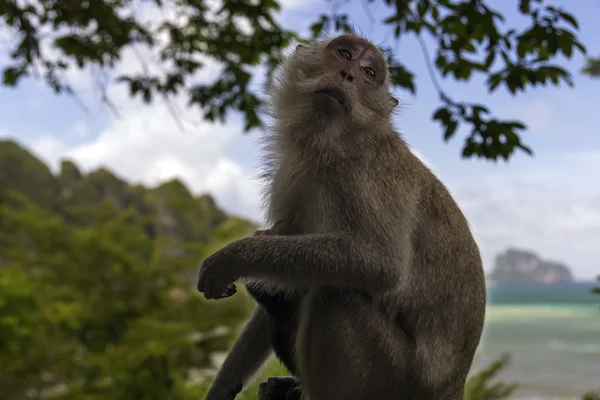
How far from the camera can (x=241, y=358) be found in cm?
326

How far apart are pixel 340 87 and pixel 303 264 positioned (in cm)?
91

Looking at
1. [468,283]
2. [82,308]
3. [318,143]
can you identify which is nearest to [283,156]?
[318,143]

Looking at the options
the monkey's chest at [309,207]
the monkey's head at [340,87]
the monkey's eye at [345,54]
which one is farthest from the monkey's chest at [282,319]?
the monkey's eye at [345,54]

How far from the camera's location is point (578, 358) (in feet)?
123

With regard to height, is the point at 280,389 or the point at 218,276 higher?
the point at 218,276

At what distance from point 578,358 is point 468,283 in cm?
3903

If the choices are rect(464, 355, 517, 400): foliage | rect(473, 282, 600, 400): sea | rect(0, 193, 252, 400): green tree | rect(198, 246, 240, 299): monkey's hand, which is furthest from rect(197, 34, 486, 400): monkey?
rect(464, 355, 517, 400): foliage

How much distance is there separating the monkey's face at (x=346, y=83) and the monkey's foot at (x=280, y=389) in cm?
135

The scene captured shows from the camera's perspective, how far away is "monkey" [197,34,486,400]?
276 centimetres

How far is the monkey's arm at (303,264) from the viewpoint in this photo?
2.74 metres

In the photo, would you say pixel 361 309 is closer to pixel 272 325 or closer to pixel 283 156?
pixel 272 325

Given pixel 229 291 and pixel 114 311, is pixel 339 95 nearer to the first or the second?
pixel 229 291

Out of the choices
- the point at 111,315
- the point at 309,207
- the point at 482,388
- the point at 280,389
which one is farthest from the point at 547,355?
the point at 309,207

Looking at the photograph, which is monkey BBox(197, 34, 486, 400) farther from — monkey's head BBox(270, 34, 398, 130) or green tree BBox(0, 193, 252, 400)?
green tree BBox(0, 193, 252, 400)
